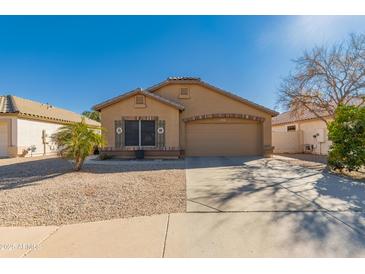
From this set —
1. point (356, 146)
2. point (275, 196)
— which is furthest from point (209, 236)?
point (356, 146)

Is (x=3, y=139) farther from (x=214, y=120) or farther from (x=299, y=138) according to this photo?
(x=299, y=138)

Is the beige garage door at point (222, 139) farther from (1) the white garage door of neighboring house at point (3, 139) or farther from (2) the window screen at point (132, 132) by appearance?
(1) the white garage door of neighboring house at point (3, 139)

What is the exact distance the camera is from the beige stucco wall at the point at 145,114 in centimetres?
1268

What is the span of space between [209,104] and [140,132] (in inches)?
196

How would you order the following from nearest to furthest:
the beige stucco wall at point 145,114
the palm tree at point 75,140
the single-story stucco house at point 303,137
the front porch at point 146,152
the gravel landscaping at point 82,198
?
the gravel landscaping at point 82,198, the palm tree at point 75,140, the front porch at point 146,152, the beige stucco wall at point 145,114, the single-story stucco house at point 303,137

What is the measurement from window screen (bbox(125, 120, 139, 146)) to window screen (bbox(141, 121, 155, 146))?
368 mm

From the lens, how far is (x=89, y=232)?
3500mm

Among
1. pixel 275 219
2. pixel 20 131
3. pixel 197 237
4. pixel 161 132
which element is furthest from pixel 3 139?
pixel 275 219

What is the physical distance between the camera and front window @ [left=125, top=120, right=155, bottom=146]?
12.7m

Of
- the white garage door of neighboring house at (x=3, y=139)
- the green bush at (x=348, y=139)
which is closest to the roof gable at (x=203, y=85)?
the green bush at (x=348, y=139)

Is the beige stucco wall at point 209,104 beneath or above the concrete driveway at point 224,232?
above

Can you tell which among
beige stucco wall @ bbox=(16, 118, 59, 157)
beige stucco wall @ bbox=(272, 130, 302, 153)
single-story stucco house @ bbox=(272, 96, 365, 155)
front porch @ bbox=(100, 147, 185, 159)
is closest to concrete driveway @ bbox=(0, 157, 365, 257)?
front porch @ bbox=(100, 147, 185, 159)

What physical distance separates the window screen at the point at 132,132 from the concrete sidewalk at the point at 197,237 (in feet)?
29.6

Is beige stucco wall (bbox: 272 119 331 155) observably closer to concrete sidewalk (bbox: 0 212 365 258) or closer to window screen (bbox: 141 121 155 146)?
window screen (bbox: 141 121 155 146)
